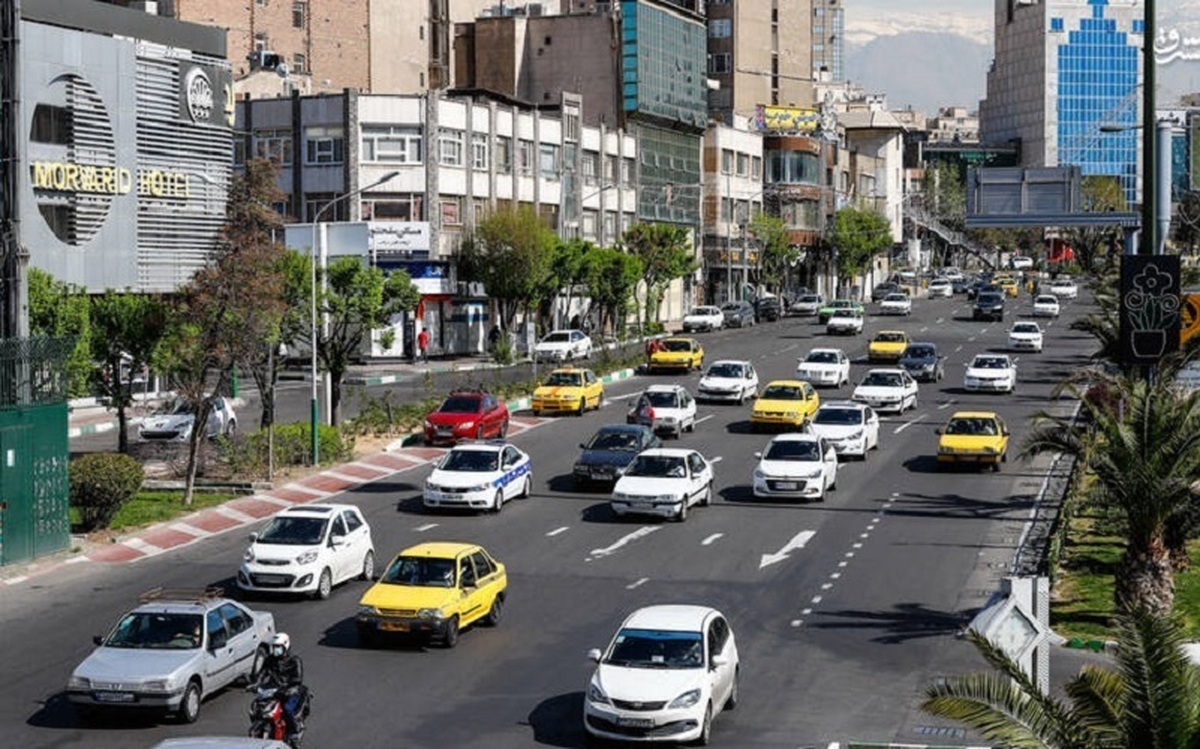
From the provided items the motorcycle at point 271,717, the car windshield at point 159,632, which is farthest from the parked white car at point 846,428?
the motorcycle at point 271,717

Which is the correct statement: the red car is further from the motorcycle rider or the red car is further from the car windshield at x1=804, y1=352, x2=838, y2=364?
the motorcycle rider

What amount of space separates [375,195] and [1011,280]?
236ft

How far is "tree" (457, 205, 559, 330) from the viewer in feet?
280

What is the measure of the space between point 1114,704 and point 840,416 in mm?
34828

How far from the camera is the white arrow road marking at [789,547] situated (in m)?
34.6

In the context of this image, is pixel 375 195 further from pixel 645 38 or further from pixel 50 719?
pixel 50 719

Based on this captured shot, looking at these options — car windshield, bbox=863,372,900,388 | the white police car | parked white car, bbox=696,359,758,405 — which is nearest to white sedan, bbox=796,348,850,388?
parked white car, bbox=696,359,758,405

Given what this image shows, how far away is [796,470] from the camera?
41.6 meters

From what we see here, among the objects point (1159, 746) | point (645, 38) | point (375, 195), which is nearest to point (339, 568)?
point (1159, 746)

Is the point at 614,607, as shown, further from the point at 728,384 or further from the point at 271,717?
the point at 728,384

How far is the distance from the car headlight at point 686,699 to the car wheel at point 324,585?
1092 centimetres

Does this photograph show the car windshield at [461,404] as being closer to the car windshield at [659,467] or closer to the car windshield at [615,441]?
the car windshield at [615,441]

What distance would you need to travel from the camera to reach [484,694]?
79.5 ft

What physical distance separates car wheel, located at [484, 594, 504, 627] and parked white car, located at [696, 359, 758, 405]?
106ft
